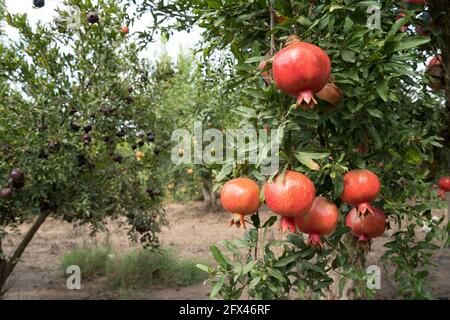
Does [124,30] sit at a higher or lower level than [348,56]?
higher

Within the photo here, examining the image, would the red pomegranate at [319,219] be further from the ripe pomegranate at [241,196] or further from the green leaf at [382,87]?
the green leaf at [382,87]

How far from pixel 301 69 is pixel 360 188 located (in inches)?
13.6

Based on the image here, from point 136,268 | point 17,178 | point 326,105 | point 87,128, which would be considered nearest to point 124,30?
point 87,128

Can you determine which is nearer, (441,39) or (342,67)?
(342,67)

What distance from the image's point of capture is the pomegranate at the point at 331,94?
3.23 ft

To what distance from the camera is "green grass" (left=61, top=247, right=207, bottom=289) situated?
17.1 ft

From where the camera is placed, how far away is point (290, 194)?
0.84 metres

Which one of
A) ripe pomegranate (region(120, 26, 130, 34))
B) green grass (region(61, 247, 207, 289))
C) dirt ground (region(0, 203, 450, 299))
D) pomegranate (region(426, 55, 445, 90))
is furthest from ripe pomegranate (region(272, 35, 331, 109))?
green grass (region(61, 247, 207, 289))

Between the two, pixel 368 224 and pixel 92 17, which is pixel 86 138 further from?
pixel 368 224

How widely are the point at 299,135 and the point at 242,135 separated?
0.14m
